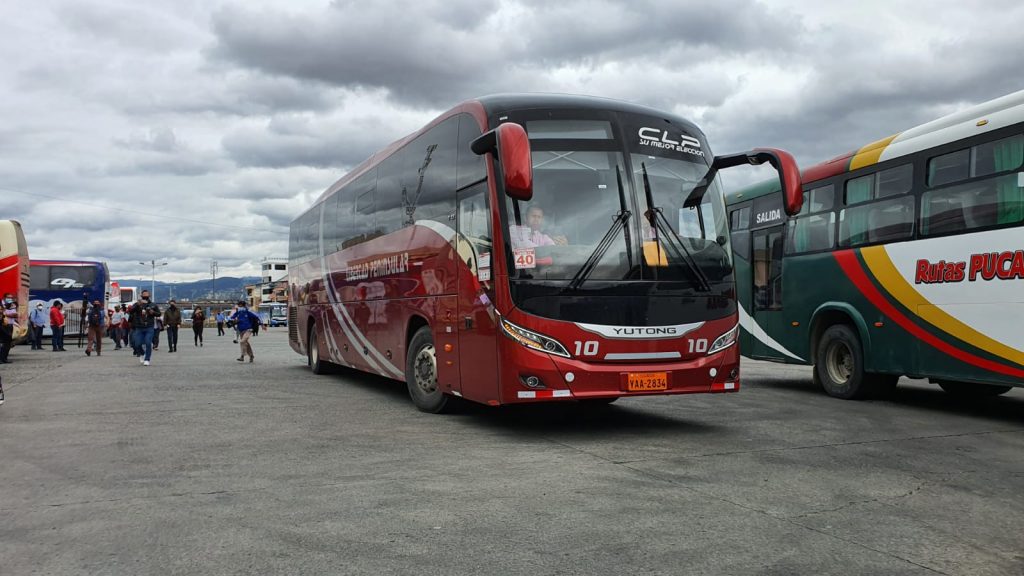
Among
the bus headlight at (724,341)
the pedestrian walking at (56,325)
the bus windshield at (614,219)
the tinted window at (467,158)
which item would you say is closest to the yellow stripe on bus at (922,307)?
the bus headlight at (724,341)

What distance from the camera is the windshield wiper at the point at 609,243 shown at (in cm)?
820

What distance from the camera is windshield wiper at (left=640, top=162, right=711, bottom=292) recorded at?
8516 millimetres

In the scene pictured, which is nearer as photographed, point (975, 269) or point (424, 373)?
point (975, 269)

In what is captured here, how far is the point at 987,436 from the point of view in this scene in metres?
8.80

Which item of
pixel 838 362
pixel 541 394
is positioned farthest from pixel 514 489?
pixel 838 362

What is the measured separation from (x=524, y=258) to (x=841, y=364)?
646 cm

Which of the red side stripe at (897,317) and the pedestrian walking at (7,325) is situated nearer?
the red side stripe at (897,317)

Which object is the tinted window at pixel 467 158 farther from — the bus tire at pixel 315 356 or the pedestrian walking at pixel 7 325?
the pedestrian walking at pixel 7 325

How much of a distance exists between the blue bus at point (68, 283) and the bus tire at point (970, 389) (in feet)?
114

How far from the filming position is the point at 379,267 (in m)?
12.2

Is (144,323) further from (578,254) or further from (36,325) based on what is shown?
(578,254)

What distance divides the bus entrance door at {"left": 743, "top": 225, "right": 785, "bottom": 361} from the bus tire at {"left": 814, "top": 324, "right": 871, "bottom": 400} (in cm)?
106

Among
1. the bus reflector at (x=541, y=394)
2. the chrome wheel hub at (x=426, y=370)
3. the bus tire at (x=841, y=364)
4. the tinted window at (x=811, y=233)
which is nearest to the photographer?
the bus reflector at (x=541, y=394)

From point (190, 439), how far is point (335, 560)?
477cm
